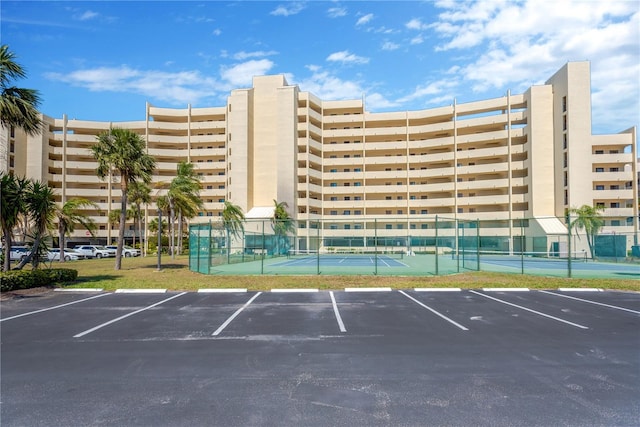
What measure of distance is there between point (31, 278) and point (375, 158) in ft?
183

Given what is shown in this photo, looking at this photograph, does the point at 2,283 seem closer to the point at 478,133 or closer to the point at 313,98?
the point at 313,98

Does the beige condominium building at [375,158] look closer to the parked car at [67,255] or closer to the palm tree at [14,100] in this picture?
the parked car at [67,255]

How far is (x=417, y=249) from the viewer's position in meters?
54.0

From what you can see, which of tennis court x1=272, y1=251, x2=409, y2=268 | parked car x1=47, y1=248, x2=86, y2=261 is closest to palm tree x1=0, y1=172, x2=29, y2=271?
tennis court x1=272, y1=251, x2=409, y2=268

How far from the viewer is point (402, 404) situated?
205 inches

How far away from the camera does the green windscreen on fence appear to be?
23859 millimetres

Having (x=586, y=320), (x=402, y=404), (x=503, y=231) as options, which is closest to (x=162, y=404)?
(x=402, y=404)

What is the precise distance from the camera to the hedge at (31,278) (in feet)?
49.3

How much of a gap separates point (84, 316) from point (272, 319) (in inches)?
213

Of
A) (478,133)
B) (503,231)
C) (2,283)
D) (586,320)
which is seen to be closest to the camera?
(586,320)

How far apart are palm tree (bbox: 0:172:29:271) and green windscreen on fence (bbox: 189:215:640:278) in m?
8.68

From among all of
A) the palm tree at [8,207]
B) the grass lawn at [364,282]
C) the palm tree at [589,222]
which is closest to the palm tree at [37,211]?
the palm tree at [8,207]

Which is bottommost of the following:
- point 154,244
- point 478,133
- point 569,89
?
point 154,244

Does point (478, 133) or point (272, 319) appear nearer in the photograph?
point (272, 319)
